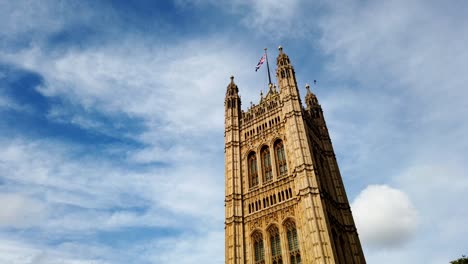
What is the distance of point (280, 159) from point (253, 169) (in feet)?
12.3

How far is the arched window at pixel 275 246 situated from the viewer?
35250 mm

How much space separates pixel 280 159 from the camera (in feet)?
141

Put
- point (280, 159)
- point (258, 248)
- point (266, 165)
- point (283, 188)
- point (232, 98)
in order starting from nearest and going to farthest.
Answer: point (258, 248) < point (283, 188) < point (280, 159) < point (266, 165) < point (232, 98)

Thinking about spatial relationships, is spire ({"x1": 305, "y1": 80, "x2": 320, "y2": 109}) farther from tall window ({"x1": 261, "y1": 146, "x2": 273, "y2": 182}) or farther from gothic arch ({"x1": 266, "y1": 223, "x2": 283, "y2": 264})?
gothic arch ({"x1": 266, "y1": 223, "x2": 283, "y2": 264})

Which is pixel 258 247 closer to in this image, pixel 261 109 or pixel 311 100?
pixel 261 109

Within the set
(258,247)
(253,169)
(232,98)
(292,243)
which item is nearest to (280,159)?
(253,169)

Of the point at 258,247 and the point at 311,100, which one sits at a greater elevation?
the point at 311,100

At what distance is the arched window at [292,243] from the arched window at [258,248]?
2.99 m

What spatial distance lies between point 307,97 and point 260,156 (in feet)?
56.9

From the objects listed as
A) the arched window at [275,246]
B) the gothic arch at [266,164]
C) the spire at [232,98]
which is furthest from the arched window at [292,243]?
the spire at [232,98]

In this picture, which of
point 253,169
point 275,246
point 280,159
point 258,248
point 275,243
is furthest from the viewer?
point 253,169

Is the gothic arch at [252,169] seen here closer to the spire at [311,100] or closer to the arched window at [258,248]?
the arched window at [258,248]

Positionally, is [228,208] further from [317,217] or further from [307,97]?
[307,97]

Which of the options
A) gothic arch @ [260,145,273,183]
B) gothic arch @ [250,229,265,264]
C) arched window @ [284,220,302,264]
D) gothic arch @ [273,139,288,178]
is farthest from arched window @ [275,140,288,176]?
gothic arch @ [250,229,265,264]
